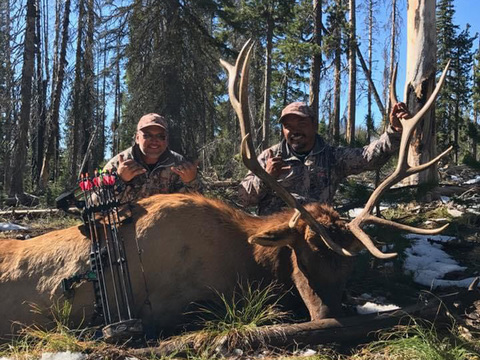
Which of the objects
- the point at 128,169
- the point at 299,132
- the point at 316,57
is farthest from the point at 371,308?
the point at 316,57

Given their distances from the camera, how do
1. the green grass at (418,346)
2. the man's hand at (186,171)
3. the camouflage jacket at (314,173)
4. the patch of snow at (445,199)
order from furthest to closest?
the patch of snow at (445,199)
the camouflage jacket at (314,173)
the man's hand at (186,171)
the green grass at (418,346)

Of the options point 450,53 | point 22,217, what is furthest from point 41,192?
point 450,53

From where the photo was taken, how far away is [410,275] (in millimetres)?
4500

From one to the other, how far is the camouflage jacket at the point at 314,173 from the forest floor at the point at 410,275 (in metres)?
0.75

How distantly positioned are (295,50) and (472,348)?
15.4 m

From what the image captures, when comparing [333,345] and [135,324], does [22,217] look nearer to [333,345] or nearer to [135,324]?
[135,324]

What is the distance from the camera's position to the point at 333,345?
9.53 feet

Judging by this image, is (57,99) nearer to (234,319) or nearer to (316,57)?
(316,57)

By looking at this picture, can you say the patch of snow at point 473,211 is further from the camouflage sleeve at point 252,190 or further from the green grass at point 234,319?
the green grass at point 234,319

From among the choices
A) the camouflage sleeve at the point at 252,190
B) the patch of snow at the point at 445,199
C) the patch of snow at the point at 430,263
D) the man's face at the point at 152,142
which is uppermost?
the man's face at the point at 152,142

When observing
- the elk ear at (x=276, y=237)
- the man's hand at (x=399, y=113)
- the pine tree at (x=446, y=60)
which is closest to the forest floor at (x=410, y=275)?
the elk ear at (x=276, y=237)

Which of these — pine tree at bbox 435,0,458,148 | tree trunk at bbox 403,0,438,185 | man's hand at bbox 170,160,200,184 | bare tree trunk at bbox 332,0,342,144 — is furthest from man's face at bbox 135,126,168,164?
pine tree at bbox 435,0,458,148

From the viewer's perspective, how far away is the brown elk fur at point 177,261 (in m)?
3.28

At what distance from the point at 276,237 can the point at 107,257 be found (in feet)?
4.30
